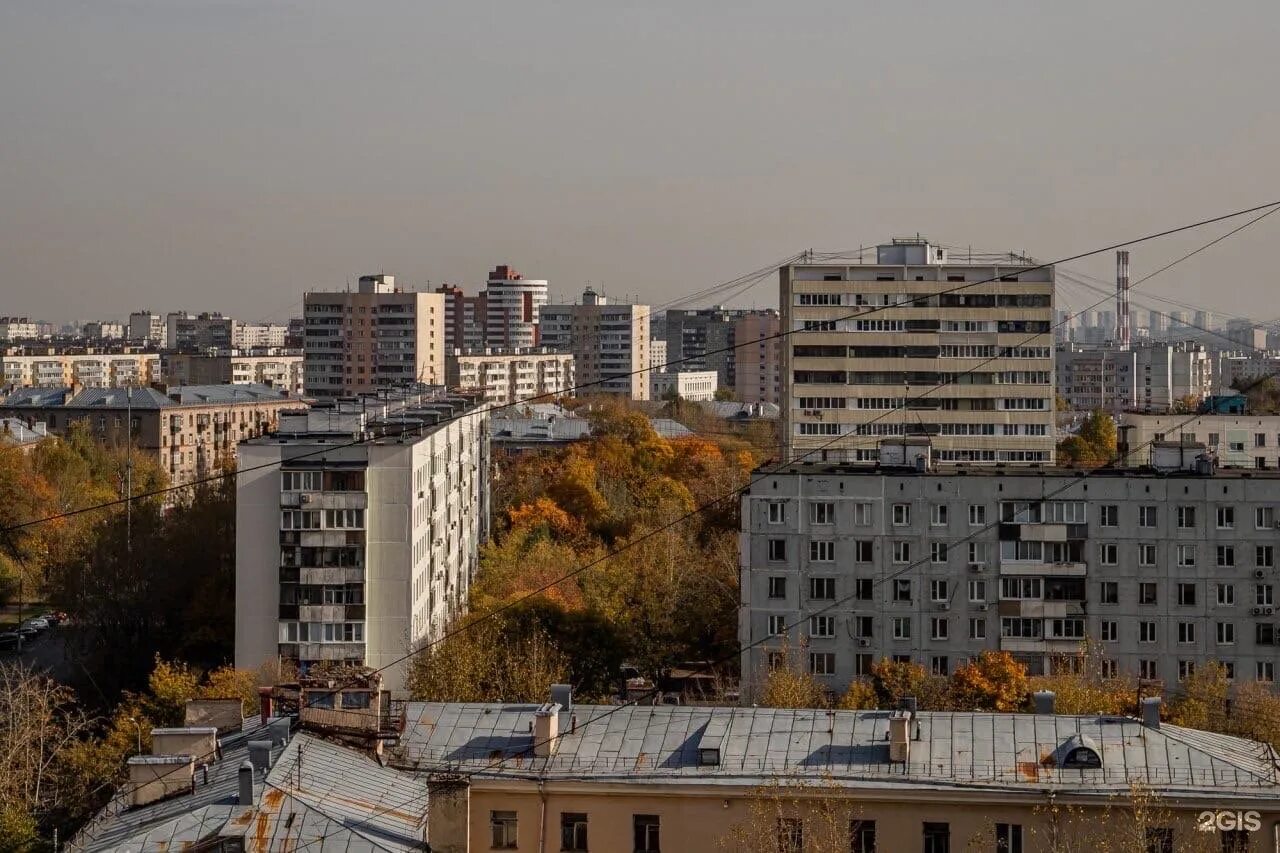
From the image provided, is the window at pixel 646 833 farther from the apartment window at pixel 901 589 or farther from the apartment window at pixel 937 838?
the apartment window at pixel 901 589

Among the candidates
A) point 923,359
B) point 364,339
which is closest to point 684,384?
point 364,339

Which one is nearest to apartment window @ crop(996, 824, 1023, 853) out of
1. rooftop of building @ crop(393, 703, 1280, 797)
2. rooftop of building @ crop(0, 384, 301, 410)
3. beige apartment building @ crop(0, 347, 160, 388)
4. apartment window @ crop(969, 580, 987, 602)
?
rooftop of building @ crop(393, 703, 1280, 797)

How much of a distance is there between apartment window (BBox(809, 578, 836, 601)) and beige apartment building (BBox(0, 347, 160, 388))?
8561 centimetres

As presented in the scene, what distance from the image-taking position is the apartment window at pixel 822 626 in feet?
95.6

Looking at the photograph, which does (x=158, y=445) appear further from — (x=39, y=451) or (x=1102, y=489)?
(x=1102, y=489)

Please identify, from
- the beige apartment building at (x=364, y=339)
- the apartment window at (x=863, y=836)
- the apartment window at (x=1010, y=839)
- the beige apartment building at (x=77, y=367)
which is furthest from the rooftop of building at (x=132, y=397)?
the apartment window at (x=1010, y=839)

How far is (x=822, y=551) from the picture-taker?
1156 inches

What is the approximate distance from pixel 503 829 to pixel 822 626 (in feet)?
46.7

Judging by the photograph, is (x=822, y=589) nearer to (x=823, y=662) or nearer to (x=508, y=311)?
(x=823, y=662)

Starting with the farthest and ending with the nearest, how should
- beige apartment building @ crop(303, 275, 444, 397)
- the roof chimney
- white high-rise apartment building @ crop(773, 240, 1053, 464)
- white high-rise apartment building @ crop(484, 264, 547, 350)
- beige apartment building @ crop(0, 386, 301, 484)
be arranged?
white high-rise apartment building @ crop(484, 264, 547, 350)
beige apartment building @ crop(303, 275, 444, 397)
beige apartment building @ crop(0, 386, 301, 484)
white high-rise apartment building @ crop(773, 240, 1053, 464)
the roof chimney

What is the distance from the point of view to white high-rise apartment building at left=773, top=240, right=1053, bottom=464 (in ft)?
151

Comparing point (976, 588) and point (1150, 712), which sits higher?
point (976, 588)

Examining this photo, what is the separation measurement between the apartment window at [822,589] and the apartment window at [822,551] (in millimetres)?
302

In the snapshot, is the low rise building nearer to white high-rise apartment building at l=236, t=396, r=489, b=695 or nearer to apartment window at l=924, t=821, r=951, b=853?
white high-rise apartment building at l=236, t=396, r=489, b=695
